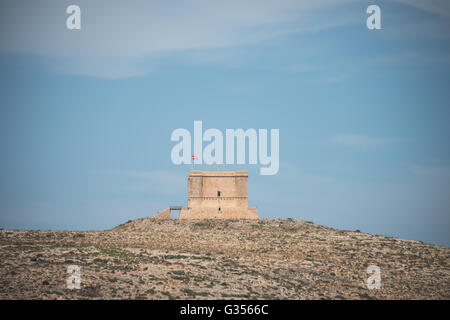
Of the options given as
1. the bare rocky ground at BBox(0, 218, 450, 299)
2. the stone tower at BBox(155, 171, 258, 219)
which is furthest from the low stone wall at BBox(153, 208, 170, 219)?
the bare rocky ground at BBox(0, 218, 450, 299)

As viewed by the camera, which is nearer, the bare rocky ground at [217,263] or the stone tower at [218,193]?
the bare rocky ground at [217,263]

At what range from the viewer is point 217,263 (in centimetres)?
3856

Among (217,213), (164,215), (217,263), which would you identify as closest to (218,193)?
(217,213)

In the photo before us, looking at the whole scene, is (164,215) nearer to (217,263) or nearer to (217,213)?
(217,213)

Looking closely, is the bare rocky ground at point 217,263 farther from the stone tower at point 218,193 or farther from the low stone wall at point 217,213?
the stone tower at point 218,193

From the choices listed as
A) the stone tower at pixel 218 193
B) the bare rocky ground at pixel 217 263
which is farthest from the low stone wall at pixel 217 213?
the bare rocky ground at pixel 217 263

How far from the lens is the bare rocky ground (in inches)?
1272

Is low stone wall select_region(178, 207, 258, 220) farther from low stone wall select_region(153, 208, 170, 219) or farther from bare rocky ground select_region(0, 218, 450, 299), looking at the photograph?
bare rocky ground select_region(0, 218, 450, 299)

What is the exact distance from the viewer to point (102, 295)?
30547 millimetres

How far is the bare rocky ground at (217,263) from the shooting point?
1272 inches

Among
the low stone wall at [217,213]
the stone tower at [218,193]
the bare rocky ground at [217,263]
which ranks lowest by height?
the bare rocky ground at [217,263]

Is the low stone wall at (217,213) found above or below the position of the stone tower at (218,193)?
below
